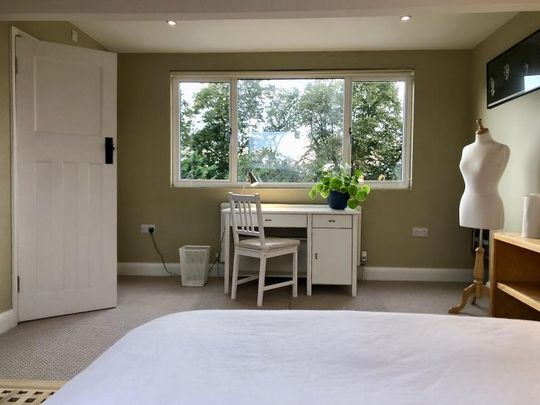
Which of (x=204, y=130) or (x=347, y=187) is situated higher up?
(x=204, y=130)

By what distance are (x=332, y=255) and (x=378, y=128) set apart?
1475 mm

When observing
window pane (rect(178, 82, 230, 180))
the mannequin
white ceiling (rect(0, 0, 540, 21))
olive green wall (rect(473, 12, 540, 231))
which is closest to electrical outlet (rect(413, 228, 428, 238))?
olive green wall (rect(473, 12, 540, 231))

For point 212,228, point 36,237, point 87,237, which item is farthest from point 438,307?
point 36,237

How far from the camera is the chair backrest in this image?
299 centimetres

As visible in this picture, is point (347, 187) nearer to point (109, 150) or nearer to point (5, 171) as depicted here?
point (109, 150)

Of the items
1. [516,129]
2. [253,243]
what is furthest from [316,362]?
[516,129]

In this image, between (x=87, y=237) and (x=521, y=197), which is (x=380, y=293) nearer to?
(x=521, y=197)

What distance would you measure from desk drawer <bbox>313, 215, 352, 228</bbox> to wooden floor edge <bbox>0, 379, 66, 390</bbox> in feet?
6.93

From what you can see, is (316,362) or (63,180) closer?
(316,362)

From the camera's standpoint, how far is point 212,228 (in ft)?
13.1

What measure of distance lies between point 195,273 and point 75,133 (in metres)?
1.59

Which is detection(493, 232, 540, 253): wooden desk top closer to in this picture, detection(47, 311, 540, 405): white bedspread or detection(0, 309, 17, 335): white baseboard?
detection(47, 311, 540, 405): white bedspread

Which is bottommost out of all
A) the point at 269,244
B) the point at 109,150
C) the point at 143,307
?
the point at 143,307

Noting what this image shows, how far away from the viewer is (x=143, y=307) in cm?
297
